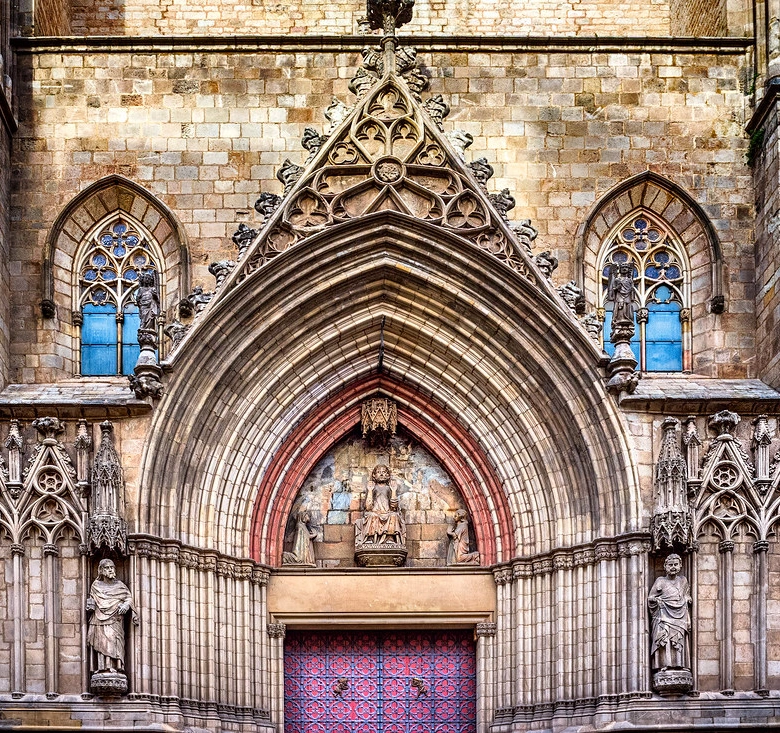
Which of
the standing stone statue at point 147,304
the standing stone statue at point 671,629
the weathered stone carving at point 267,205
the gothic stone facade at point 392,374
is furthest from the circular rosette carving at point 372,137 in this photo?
the standing stone statue at point 671,629

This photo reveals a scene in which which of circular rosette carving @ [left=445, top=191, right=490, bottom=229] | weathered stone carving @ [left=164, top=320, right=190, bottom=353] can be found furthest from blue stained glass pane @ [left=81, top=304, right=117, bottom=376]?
circular rosette carving @ [left=445, top=191, right=490, bottom=229]

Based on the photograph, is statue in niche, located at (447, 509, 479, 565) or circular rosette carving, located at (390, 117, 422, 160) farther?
statue in niche, located at (447, 509, 479, 565)

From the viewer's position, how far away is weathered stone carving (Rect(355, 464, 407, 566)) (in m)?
22.4

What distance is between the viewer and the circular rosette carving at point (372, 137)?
2227cm

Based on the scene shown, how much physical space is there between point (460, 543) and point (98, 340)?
Result: 542 cm

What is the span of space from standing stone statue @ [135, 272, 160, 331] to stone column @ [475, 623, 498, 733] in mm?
5614

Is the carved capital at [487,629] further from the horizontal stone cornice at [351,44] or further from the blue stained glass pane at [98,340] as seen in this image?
the horizontal stone cornice at [351,44]

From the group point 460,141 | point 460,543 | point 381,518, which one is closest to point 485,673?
point 460,543

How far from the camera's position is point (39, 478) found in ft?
69.2

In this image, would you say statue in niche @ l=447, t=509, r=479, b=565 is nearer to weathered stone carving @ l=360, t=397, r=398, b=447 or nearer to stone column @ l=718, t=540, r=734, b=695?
weathered stone carving @ l=360, t=397, r=398, b=447

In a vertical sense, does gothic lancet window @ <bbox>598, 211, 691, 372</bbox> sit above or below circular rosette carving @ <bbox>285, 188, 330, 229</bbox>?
below

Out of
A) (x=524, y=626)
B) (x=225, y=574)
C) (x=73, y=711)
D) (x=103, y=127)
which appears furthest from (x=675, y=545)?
(x=103, y=127)

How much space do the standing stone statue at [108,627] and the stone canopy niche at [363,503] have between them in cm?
268

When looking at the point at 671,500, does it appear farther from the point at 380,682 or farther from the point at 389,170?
the point at 389,170
